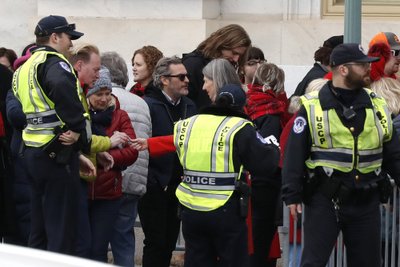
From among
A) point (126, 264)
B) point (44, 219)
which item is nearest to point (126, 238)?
point (126, 264)

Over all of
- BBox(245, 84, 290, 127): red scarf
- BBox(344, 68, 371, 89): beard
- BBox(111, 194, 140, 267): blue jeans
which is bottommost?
BBox(111, 194, 140, 267): blue jeans

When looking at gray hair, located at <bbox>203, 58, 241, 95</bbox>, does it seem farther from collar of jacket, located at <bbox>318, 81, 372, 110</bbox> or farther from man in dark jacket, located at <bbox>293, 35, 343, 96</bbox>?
man in dark jacket, located at <bbox>293, 35, 343, 96</bbox>

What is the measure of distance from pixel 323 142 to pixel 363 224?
0.54 meters

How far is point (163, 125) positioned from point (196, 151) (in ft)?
5.48

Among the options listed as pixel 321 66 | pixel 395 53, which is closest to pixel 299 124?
pixel 395 53

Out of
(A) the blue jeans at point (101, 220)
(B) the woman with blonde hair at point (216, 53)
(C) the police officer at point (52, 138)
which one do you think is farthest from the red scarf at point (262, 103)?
(C) the police officer at point (52, 138)

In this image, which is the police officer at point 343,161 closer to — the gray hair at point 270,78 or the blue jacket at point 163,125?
the gray hair at point 270,78

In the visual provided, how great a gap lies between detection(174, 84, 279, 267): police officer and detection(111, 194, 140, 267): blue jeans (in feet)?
4.24

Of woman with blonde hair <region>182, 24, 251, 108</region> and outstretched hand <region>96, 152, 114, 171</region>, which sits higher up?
woman with blonde hair <region>182, 24, 251, 108</region>

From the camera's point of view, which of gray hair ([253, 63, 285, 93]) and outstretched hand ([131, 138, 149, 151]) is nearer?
outstretched hand ([131, 138, 149, 151])

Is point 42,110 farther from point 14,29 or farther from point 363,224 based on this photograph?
point 14,29

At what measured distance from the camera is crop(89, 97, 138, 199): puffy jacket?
8.51 m

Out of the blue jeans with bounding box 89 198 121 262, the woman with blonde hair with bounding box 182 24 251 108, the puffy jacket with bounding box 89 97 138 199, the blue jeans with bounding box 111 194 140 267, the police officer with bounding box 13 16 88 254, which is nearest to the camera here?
the police officer with bounding box 13 16 88 254

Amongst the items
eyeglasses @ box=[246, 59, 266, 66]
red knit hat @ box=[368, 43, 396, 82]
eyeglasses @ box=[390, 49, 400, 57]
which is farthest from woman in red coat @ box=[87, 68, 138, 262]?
eyeglasses @ box=[390, 49, 400, 57]
